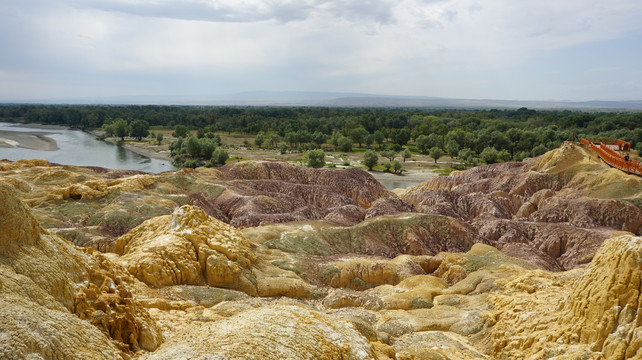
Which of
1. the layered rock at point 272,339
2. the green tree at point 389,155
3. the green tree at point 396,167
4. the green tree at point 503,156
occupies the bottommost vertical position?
the green tree at point 396,167

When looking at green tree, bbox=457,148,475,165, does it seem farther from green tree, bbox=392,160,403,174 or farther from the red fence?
the red fence

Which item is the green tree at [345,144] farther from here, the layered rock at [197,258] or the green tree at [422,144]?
the layered rock at [197,258]

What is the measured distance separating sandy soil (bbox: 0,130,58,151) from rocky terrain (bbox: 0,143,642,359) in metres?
87.2

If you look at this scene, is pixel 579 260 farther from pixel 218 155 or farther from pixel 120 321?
pixel 218 155

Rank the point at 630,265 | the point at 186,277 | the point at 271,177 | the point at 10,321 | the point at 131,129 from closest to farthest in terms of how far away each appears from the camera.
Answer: the point at 10,321 → the point at 630,265 → the point at 186,277 → the point at 271,177 → the point at 131,129

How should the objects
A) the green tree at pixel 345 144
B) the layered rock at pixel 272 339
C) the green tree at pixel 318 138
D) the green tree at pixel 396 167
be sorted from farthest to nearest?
the green tree at pixel 318 138 → the green tree at pixel 345 144 → the green tree at pixel 396 167 → the layered rock at pixel 272 339

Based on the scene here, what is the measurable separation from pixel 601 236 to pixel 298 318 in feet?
120

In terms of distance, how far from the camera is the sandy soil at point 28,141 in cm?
12381

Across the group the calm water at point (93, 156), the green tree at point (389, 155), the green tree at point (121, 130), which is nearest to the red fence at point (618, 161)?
the green tree at point (389, 155)

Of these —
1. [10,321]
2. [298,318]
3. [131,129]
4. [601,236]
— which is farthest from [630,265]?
[131,129]

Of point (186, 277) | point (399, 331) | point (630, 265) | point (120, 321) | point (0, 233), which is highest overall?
point (0, 233)

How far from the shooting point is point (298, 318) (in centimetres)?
1173

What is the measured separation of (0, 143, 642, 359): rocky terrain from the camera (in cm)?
1072

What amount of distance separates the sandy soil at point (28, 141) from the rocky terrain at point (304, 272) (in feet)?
286
